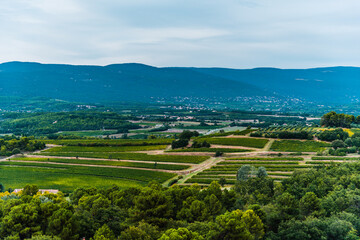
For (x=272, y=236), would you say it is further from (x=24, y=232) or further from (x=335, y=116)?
(x=335, y=116)

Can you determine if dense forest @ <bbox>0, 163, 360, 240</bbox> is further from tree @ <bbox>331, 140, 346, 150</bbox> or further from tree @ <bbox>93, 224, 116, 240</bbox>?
tree @ <bbox>331, 140, 346, 150</bbox>

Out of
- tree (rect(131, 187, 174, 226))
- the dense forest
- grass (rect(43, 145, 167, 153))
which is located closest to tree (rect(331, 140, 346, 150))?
the dense forest

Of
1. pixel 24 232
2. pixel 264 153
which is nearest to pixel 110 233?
pixel 24 232

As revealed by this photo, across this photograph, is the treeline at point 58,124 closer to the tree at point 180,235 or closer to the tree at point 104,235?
the tree at point 104,235

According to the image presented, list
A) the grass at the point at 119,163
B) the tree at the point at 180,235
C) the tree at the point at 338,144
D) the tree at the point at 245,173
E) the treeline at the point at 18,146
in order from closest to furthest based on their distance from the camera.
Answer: the tree at the point at 180,235, the tree at the point at 245,173, the grass at the point at 119,163, the tree at the point at 338,144, the treeline at the point at 18,146

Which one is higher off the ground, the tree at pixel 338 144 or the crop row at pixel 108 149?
the tree at pixel 338 144

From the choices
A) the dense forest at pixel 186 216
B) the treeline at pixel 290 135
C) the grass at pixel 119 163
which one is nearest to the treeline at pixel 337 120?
the treeline at pixel 290 135
